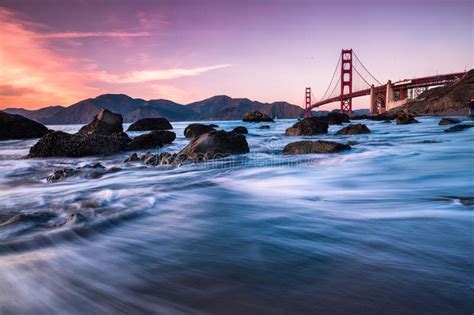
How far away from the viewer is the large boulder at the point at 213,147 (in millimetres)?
6215

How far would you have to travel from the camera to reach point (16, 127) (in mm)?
15297

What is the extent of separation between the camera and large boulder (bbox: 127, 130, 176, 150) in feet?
29.8

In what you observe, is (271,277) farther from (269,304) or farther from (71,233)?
(71,233)

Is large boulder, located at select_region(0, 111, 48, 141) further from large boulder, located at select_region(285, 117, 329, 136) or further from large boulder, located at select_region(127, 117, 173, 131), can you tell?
large boulder, located at select_region(285, 117, 329, 136)

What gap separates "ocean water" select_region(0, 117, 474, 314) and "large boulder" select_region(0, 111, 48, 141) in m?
13.5

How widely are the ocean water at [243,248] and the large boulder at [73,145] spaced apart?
3.86 metres

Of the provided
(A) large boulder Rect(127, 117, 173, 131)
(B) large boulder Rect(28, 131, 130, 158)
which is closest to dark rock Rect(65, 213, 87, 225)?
(B) large boulder Rect(28, 131, 130, 158)

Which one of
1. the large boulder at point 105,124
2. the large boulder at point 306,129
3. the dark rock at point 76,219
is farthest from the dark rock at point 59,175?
the large boulder at point 306,129

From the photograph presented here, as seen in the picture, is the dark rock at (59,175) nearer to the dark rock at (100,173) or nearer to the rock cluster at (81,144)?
the dark rock at (100,173)

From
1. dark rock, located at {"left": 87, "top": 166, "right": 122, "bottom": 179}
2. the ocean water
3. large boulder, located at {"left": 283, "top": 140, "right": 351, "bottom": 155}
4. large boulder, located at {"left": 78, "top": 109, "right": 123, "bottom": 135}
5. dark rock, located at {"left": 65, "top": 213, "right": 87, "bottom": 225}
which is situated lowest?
the ocean water

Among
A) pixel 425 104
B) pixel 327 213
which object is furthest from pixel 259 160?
pixel 425 104

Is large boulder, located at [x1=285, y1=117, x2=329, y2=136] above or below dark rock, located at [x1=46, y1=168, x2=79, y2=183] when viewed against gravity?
above

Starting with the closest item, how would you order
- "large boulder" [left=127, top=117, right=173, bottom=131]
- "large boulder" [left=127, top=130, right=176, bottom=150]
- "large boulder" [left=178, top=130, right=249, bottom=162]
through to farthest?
1. "large boulder" [left=178, top=130, right=249, bottom=162]
2. "large boulder" [left=127, top=130, right=176, bottom=150]
3. "large boulder" [left=127, top=117, right=173, bottom=131]

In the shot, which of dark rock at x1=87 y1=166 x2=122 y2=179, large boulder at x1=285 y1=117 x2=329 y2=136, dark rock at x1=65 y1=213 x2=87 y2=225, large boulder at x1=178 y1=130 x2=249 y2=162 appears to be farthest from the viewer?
large boulder at x1=285 y1=117 x2=329 y2=136
